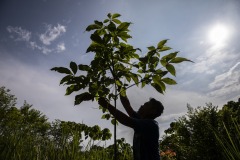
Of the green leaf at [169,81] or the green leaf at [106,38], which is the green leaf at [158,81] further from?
the green leaf at [106,38]

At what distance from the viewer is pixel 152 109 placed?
9.70ft

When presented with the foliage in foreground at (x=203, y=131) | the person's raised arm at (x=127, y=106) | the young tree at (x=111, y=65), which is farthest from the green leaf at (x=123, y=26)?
the foliage in foreground at (x=203, y=131)

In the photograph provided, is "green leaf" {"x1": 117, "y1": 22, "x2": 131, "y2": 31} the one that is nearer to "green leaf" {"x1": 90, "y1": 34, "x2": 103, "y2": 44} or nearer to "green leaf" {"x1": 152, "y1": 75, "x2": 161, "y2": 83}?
"green leaf" {"x1": 90, "y1": 34, "x2": 103, "y2": 44}

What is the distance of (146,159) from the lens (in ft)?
8.20

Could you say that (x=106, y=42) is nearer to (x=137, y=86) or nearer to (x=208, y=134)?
(x=137, y=86)

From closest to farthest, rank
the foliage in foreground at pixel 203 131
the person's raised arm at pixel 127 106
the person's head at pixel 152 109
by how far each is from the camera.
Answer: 1. the person's head at pixel 152 109
2. the person's raised arm at pixel 127 106
3. the foliage in foreground at pixel 203 131

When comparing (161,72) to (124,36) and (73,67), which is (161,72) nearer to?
(124,36)

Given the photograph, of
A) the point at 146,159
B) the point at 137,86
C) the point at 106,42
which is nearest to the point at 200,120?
the point at 146,159

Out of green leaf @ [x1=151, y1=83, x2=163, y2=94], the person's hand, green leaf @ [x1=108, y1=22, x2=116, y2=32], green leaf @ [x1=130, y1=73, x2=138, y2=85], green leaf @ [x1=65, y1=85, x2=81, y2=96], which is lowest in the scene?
the person's hand

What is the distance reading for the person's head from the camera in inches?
117


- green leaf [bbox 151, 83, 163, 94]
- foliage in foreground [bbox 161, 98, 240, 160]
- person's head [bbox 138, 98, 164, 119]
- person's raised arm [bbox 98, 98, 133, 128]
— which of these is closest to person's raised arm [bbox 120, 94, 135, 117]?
person's head [bbox 138, 98, 164, 119]

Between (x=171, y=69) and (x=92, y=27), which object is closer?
(x=171, y=69)

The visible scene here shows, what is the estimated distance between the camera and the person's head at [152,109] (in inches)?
117

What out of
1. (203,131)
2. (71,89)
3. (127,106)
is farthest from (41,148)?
(203,131)
